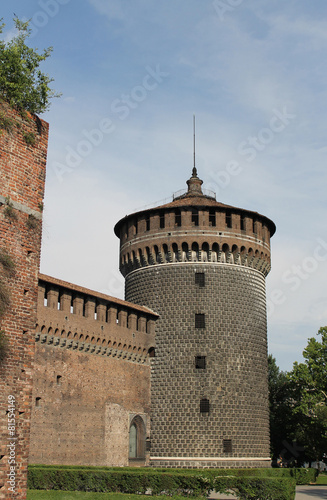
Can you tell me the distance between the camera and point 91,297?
25.3 meters

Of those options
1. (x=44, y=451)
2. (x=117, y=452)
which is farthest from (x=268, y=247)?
(x=44, y=451)

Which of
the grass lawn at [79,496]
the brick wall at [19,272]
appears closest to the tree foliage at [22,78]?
the brick wall at [19,272]

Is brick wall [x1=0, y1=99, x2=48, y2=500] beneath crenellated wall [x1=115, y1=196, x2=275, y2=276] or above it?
beneath

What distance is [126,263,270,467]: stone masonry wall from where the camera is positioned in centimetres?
2664

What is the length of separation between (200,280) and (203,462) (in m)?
8.64

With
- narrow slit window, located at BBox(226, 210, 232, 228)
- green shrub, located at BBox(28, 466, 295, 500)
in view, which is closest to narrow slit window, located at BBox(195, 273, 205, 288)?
narrow slit window, located at BBox(226, 210, 232, 228)

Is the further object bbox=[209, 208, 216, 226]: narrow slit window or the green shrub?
bbox=[209, 208, 216, 226]: narrow slit window

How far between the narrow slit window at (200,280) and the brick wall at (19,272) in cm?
1740

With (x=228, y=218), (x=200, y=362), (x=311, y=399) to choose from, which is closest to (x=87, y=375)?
(x=200, y=362)

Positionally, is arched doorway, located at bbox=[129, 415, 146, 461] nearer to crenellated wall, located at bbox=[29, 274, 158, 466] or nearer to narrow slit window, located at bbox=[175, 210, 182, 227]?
crenellated wall, located at bbox=[29, 274, 158, 466]

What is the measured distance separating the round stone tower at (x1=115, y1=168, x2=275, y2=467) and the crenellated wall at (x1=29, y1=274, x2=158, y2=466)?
3.91 ft

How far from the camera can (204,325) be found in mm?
28250

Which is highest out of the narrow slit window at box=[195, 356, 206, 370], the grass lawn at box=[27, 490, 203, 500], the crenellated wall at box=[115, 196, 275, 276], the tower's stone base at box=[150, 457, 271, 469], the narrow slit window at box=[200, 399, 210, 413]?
the crenellated wall at box=[115, 196, 275, 276]

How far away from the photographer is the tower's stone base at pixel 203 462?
26031mm
